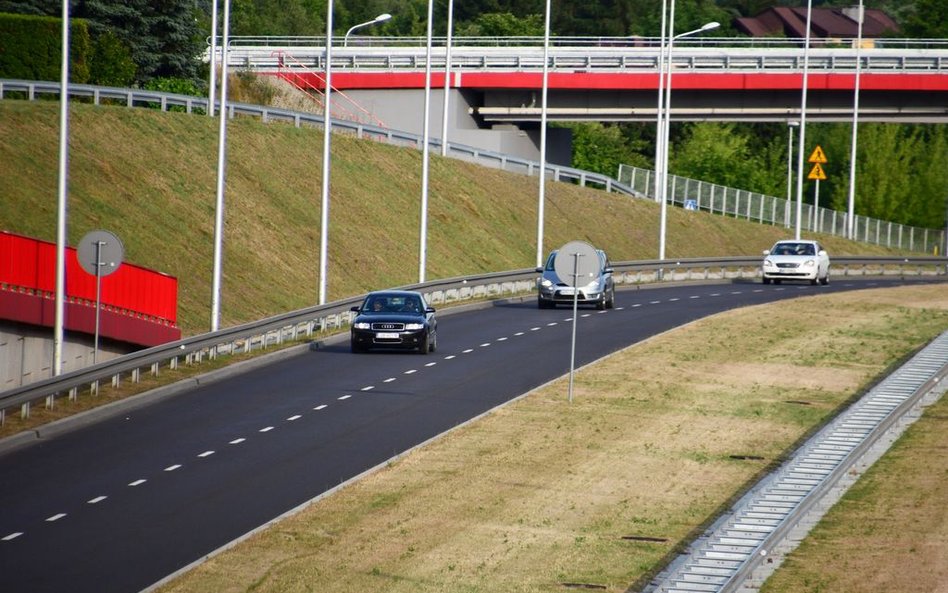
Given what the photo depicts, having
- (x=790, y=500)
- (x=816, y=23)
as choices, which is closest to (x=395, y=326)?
(x=790, y=500)

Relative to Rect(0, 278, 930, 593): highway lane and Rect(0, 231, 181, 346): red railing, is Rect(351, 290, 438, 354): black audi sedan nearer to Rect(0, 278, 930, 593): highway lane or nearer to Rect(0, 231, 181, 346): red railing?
Rect(0, 278, 930, 593): highway lane

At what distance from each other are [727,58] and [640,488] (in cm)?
6170

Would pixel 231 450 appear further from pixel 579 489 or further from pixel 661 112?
pixel 661 112

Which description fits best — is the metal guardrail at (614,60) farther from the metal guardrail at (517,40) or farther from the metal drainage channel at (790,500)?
the metal drainage channel at (790,500)

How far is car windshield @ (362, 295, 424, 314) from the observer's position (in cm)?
3756

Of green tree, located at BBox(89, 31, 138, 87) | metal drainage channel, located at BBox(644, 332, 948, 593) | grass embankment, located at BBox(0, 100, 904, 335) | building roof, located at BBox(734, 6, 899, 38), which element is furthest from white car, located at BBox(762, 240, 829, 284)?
building roof, located at BBox(734, 6, 899, 38)

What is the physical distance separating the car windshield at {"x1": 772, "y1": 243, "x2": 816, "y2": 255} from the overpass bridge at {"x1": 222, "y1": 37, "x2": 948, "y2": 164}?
21.7m

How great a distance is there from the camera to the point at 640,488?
22.4 meters

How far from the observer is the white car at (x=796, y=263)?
193 ft

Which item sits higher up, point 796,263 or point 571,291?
point 796,263

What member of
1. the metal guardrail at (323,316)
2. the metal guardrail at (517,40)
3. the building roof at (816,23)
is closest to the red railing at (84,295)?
the metal guardrail at (323,316)

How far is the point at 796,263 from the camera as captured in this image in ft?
193

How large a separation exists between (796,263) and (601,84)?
79.2ft

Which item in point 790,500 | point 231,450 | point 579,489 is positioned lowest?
point 231,450
